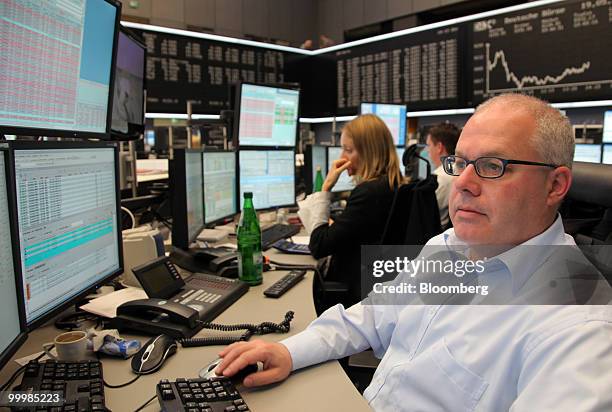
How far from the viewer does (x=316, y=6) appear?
6824 millimetres

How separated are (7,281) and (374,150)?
186 centimetres

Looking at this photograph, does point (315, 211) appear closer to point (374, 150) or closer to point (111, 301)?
point (374, 150)

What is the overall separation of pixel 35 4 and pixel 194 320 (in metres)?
0.83

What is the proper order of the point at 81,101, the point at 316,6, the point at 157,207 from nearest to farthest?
the point at 81,101
the point at 157,207
the point at 316,6

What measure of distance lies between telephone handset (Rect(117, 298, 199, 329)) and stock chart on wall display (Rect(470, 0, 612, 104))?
417 cm

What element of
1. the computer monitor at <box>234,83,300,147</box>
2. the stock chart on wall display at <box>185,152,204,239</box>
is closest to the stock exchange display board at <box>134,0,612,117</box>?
the computer monitor at <box>234,83,300,147</box>

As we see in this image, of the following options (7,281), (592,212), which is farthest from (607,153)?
(7,281)

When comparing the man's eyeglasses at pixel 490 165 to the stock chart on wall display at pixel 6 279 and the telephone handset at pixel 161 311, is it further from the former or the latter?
the stock chart on wall display at pixel 6 279

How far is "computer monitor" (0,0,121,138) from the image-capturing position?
1.10 metres

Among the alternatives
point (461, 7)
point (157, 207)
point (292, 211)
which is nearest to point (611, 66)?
point (461, 7)

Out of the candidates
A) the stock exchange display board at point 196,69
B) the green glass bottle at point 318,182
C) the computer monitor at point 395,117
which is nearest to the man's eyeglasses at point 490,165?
the green glass bottle at point 318,182

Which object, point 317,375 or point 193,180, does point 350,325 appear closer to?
point 317,375

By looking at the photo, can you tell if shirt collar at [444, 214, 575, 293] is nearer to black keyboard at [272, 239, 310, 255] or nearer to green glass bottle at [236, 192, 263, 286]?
green glass bottle at [236, 192, 263, 286]

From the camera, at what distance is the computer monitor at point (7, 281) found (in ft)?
2.83
